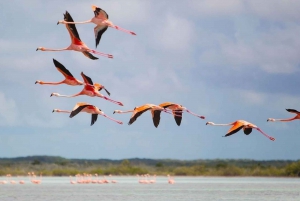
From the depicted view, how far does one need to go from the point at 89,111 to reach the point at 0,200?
21483 mm

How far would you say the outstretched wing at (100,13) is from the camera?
20.1 m

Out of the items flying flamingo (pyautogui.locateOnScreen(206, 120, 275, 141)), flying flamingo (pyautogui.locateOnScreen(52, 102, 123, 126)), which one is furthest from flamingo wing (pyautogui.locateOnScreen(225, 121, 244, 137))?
flying flamingo (pyautogui.locateOnScreen(52, 102, 123, 126))

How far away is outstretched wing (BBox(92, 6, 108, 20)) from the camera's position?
66.1ft

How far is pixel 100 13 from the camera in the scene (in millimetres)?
20328

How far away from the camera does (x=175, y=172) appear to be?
9375 centimetres

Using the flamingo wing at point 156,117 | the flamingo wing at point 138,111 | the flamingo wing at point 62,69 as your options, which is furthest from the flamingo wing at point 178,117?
the flamingo wing at point 62,69

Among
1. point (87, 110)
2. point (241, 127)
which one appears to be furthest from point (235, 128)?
point (87, 110)

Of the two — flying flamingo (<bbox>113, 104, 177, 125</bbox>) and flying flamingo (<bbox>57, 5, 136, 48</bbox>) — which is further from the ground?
flying flamingo (<bbox>57, 5, 136, 48</bbox>)

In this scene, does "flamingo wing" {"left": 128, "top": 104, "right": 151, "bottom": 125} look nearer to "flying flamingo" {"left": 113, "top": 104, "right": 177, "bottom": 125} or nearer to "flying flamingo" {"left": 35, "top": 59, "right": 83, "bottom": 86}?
"flying flamingo" {"left": 113, "top": 104, "right": 177, "bottom": 125}

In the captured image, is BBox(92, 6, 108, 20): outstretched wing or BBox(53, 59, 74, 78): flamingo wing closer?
BBox(92, 6, 108, 20): outstretched wing

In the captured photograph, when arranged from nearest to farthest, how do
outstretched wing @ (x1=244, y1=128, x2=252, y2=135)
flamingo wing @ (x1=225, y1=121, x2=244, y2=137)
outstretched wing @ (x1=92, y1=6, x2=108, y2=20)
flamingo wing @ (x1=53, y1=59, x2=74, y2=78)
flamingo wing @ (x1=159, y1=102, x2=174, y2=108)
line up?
outstretched wing @ (x1=92, y1=6, x2=108, y2=20) → flamingo wing @ (x1=225, y1=121, x2=244, y2=137) → flamingo wing @ (x1=53, y1=59, x2=74, y2=78) → outstretched wing @ (x1=244, y1=128, x2=252, y2=135) → flamingo wing @ (x1=159, y1=102, x2=174, y2=108)

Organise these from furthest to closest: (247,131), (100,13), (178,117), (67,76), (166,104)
Result: 1. (178,117)
2. (166,104)
3. (247,131)
4. (67,76)
5. (100,13)

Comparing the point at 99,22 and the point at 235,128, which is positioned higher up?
the point at 99,22

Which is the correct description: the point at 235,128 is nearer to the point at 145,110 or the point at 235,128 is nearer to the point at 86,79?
the point at 145,110
